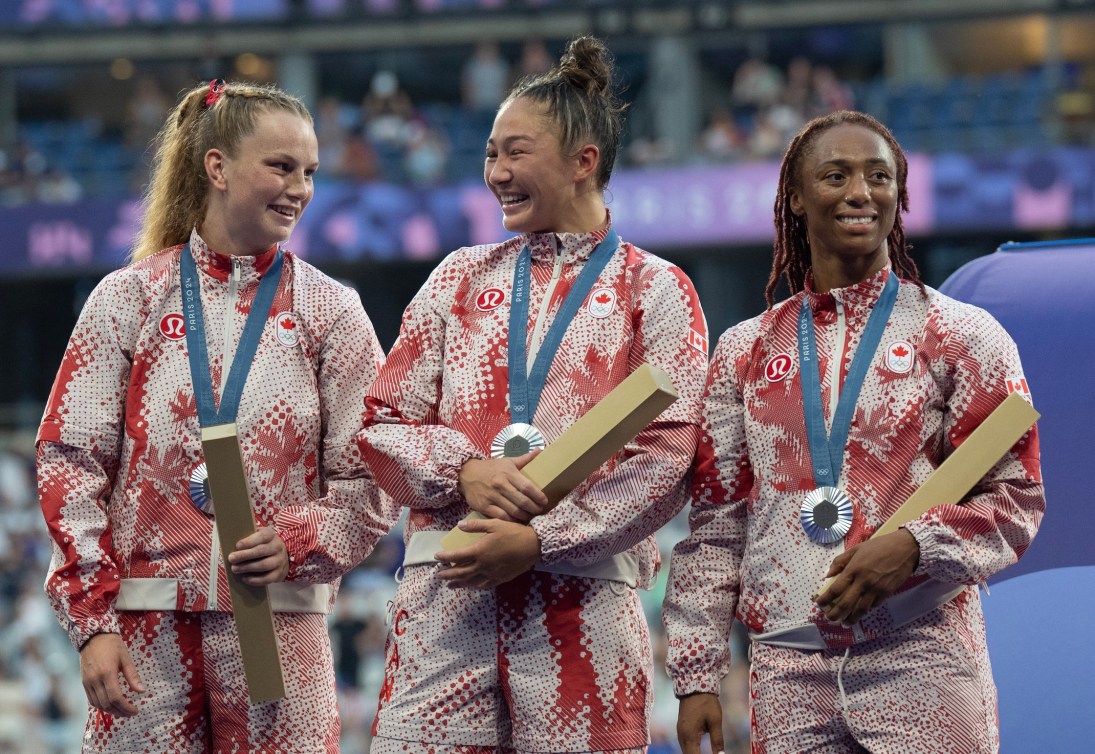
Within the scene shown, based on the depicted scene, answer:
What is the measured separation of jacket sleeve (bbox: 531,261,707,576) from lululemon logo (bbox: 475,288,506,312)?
0.24 metres

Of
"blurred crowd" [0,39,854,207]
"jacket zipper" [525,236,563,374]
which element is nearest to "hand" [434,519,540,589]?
"jacket zipper" [525,236,563,374]

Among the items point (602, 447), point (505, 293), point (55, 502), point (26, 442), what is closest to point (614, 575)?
point (602, 447)

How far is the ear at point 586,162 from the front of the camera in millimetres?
Answer: 2643

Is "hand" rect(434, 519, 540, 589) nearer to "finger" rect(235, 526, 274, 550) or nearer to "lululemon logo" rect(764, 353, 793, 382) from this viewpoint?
"finger" rect(235, 526, 274, 550)

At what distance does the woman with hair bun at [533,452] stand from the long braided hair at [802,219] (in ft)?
0.76

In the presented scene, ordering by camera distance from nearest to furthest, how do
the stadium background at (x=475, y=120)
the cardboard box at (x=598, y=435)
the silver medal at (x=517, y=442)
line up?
the cardboard box at (x=598, y=435)
the silver medal at (x=517, y=442)
the stadium background at (x=475, y=120)

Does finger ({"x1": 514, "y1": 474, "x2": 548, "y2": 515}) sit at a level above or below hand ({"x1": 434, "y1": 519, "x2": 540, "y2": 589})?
above

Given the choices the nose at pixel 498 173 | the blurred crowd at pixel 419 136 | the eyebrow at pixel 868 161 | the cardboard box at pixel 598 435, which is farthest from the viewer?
the blurred crowd at pixel 419 136

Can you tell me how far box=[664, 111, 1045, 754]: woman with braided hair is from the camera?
Answer: 2240mm

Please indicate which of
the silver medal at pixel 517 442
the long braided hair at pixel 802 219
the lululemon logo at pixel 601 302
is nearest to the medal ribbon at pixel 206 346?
the silver medal at pixel 517 442

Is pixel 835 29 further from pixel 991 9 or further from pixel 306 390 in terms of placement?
pixel 306 390

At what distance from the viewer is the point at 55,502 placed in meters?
2.52

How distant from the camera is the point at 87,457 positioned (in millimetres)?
2576

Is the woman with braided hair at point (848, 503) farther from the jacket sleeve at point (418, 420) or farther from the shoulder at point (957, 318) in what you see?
the jacket sleeve at point (418, 420)
